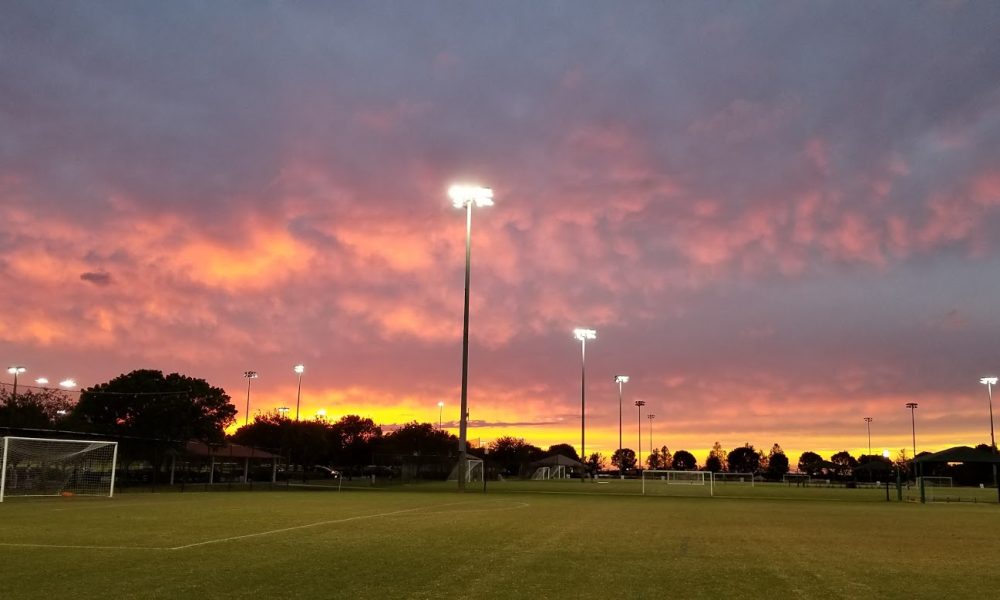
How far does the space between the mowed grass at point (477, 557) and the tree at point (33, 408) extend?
42.0m

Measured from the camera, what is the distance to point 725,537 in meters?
18.2

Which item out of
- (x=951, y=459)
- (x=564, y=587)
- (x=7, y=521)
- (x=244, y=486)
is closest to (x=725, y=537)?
(x=564, y=587)

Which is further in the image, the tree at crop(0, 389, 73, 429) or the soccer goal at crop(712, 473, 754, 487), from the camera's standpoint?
the soccer goal at crop(712, 473, 754, 487)

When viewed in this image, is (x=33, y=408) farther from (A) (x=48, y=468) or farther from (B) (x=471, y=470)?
(B) (x=471, y=470)

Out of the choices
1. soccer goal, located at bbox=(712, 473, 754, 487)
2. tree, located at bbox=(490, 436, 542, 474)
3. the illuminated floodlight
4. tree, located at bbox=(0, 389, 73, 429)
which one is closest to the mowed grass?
the illuminated floodlight

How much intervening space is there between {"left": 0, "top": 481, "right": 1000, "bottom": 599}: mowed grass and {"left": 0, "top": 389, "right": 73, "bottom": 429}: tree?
42.0 metres

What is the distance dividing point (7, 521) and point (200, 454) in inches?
1786

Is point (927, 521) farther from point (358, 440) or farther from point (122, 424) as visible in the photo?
point (358, 440)

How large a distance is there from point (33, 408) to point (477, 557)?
2532 inches

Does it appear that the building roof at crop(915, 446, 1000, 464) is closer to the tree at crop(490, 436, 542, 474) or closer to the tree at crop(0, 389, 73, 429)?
the tree at crop(0, 389, 73, 429)

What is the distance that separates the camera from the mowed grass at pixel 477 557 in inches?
408

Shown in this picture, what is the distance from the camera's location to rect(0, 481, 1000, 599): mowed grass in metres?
10.4

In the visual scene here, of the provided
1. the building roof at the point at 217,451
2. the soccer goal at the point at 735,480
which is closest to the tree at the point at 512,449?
the soccer goal at the point at 735,480

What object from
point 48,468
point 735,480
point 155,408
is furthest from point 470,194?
point 735,480
